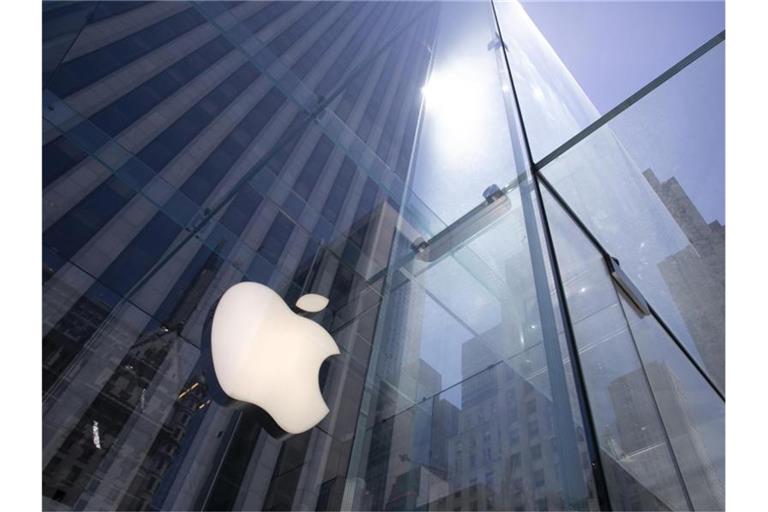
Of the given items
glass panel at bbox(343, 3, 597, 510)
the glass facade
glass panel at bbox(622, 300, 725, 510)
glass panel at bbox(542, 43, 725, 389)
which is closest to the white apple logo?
the glass facade

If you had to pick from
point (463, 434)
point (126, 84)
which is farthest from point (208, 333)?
point (126, 84)

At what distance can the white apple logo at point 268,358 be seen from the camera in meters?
1.65

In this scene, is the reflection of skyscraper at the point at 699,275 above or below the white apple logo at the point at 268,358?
above

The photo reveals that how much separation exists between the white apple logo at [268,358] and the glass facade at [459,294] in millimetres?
107

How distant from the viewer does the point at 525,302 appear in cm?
140

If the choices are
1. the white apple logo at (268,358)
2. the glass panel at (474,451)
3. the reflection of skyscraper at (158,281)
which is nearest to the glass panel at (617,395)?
the glass panel at (474,451)

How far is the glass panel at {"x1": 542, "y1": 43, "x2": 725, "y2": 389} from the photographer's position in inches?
67.2

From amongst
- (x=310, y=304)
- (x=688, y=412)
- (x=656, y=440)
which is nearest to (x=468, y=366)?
(x=656, y=440)

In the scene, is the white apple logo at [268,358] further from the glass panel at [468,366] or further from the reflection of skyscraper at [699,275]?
the reflection of skyscraper at [699,275]

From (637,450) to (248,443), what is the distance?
180 inches

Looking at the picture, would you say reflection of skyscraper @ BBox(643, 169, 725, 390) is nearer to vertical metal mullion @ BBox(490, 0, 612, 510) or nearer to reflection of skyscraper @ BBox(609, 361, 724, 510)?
reflection of skyscraper @ BBox(609, 361, 724, 510)
